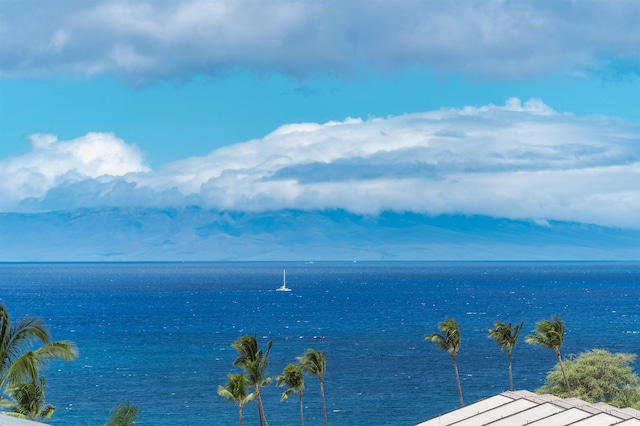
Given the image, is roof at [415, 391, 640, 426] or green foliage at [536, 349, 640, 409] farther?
green foliage at [536, 349, 640, 409]

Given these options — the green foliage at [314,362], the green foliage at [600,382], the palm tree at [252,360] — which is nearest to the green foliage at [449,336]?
the green foliage at [314,362]

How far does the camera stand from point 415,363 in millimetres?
122625

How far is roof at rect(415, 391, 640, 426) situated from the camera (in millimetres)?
A: 48500

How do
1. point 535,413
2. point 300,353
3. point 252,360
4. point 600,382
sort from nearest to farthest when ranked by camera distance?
point 535,413, point 252,360, point 600,382, point 300,353

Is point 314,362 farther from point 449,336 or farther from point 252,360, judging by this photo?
point 449,336

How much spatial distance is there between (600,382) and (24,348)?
6317 cm

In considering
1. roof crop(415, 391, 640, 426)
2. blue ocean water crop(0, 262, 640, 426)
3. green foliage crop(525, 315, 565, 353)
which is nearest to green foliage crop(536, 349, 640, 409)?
green foliage crop(525, 315, 565, 353)

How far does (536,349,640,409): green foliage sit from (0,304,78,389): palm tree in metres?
59.4

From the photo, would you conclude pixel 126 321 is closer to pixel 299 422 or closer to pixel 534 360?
pixel 534 360

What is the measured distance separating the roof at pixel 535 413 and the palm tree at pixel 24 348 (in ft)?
96.6

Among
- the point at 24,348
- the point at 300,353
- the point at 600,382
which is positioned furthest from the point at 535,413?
the point at 300,353

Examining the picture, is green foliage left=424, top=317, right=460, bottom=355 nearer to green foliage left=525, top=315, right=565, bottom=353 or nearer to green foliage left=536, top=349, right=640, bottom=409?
green foliage left=525, top=315, right=565, bottom=353

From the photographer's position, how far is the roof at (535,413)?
48500 millimetres

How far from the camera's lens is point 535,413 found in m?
50.8
